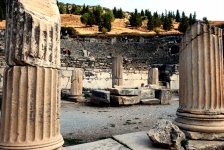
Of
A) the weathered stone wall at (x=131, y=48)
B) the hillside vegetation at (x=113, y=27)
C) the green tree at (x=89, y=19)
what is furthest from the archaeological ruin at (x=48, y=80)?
the green tree at (x=89, y=19)

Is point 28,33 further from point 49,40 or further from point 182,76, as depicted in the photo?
point 182,76

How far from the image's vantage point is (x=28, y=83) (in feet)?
9.27

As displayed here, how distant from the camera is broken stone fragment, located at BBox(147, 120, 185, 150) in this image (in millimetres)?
3723

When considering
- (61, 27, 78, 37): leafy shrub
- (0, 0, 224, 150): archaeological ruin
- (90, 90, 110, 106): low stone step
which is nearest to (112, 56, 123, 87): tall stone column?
(90, 90, 110, 106): low stone step

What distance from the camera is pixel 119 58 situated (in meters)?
15.7

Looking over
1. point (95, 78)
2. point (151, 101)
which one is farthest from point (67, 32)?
point (151, 101)

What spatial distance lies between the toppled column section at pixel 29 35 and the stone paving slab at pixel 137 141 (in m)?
2.04

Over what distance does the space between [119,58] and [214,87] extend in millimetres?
11498

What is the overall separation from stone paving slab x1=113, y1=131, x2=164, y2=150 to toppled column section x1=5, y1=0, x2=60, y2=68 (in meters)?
2.04

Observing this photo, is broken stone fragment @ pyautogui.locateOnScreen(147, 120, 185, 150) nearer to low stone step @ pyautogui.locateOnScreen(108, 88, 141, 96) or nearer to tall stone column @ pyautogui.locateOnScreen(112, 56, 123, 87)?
low stone step @ pyautogui.locateOnScreen(108, 88, 141, 96)

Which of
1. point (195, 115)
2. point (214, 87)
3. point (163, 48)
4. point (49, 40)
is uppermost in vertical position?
point (163, 48)

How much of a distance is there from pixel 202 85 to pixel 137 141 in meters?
1.71

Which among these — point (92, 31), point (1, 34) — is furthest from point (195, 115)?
point (92, 31)

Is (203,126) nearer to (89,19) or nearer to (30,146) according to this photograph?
(30,146)
